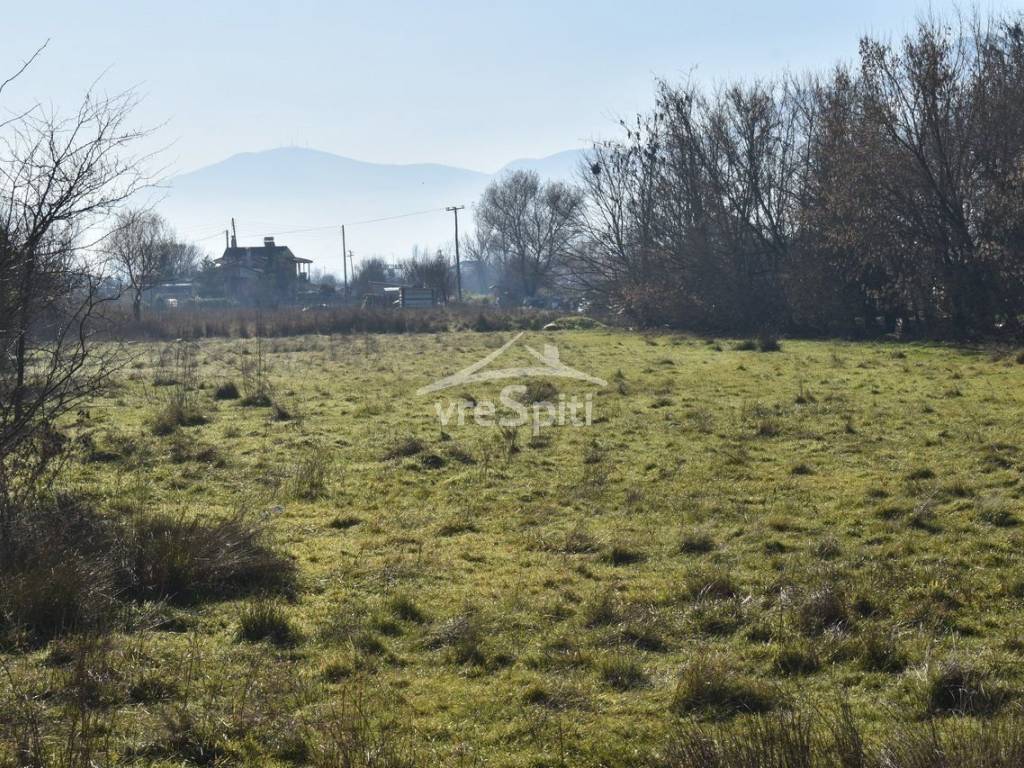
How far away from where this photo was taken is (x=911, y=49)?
28.4 m

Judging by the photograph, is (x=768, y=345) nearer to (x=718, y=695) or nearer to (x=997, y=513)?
(x=997, y=513)

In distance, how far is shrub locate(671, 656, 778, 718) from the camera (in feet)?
16.1

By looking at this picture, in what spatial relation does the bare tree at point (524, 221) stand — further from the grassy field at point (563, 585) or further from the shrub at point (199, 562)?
the shrub at point (199, 562)

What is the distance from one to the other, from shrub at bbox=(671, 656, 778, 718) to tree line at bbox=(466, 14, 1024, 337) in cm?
2467

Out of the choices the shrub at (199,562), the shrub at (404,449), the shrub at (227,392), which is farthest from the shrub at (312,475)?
the shrub at (227,392)

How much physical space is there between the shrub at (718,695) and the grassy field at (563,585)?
1 cm

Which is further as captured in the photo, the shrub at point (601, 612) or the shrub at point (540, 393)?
the shrub at point (540, 393)

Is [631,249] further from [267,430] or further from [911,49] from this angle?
[267,430]

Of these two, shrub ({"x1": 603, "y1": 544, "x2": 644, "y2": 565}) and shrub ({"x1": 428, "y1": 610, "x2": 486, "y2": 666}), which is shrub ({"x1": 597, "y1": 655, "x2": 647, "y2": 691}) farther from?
shrub ({"x1": 603, "y1": 544, "x2": 644, "y2": 565})

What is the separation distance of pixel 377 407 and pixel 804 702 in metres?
12.9

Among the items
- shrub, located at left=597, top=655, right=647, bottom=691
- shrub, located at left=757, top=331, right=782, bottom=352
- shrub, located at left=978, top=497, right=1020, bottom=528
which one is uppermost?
shrub, located at left=757, top=331, right=782, bottom=352

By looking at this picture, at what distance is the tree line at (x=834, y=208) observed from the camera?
28.4 metres

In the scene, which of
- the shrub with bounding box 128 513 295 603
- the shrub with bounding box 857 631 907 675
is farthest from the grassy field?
the shrub with bounding box 128 513 295 603

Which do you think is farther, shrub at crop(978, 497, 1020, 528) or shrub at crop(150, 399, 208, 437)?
shrub at crop(150, 399, 208, 437)
